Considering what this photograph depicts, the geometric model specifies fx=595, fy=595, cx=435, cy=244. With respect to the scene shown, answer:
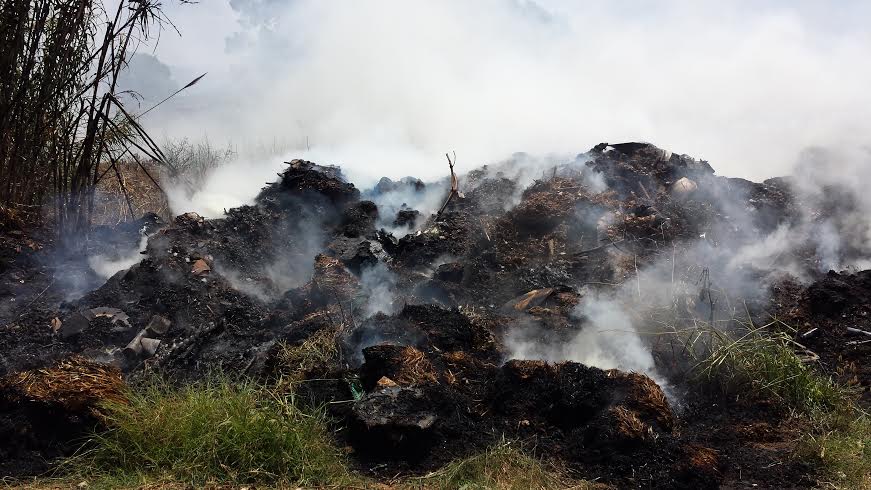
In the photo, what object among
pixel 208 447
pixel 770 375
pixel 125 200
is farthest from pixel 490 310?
pixel 125 200

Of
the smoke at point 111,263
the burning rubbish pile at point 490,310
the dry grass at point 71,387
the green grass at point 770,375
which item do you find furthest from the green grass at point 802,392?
the smoke at point 111,263

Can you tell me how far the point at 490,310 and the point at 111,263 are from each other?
13.6ft

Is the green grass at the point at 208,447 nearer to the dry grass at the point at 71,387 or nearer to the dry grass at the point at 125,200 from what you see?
the dry grass at the point at 71,387

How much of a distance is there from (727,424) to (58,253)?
6.62m

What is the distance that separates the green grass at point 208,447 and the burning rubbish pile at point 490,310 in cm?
29

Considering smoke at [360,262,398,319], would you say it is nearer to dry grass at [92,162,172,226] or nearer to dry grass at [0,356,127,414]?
dry grass at [0,356,127,414]

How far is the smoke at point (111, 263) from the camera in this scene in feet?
20.9

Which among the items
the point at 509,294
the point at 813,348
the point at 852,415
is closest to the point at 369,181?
the point at 509,294

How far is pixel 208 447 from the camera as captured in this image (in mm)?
3381

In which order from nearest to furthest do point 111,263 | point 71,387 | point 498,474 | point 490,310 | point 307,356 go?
1. point 498,474
2. point 71,387
3. point 307,356
4. point 490,310
5. point 111,263

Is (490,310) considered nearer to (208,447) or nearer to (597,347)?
(597,347)

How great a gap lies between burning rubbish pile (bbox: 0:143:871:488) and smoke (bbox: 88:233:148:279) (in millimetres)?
437

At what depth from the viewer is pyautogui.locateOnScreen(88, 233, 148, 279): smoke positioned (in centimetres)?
638

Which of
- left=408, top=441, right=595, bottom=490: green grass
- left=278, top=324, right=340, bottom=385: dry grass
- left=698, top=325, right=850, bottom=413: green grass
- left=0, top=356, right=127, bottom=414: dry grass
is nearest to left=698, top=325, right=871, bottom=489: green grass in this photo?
left=698, top=325, right=850, bottom=413: green grass
